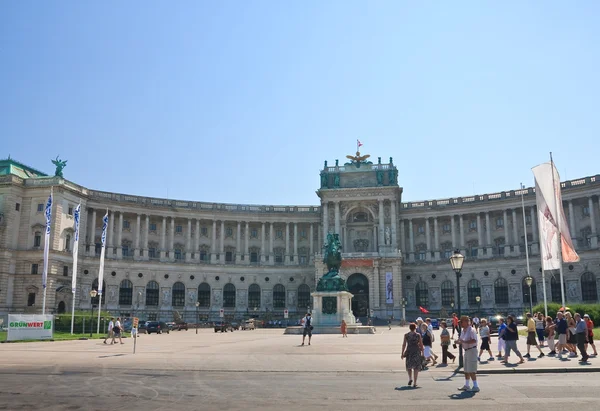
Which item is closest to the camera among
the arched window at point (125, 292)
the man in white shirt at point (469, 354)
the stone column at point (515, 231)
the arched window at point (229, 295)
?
the man in white shirt at point (469, 354)

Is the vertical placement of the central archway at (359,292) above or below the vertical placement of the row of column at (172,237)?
below

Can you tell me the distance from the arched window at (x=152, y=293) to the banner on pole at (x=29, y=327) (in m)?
49.4

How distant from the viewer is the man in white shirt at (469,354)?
17734 mm

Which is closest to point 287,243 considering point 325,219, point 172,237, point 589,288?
point 325,219

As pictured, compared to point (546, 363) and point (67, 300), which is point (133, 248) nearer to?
point (67, 300)

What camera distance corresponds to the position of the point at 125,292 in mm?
94562

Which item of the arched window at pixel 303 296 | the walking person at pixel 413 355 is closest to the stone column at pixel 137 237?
the arched window at pixel 303 296

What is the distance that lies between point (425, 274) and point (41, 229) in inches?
2499

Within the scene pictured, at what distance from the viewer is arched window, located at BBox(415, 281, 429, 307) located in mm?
99688

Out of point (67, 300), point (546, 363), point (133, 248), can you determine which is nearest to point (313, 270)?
point (133, 248)

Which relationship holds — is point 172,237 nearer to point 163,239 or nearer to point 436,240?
→ point 163,239

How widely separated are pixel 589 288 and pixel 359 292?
1413 inches

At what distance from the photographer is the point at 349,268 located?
323 feet

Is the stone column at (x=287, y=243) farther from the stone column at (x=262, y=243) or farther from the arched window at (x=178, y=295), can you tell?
the arched window at (x=178, y=295)
